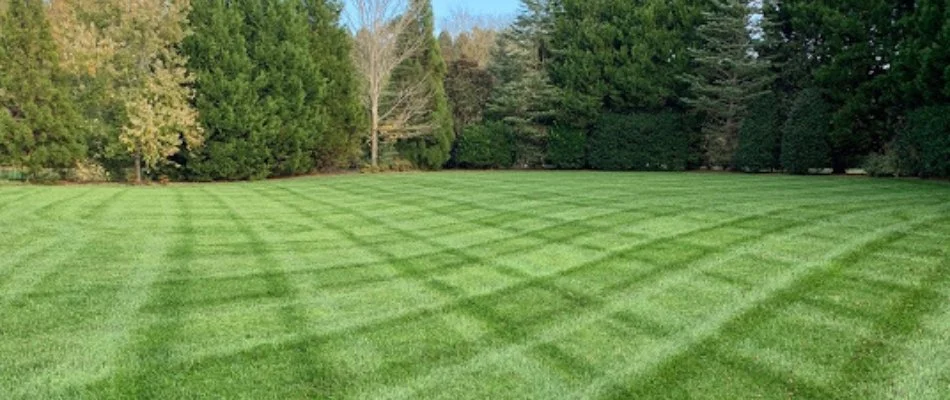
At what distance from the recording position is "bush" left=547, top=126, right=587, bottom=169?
24688 mm

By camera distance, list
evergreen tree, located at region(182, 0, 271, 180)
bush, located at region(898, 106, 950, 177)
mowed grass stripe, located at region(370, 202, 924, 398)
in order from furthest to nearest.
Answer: evergreen tree, located at region(182, 0, 271, 180)
bush, located at region(898, 106, 950, 177)
mowed grass stripe, located at region(370, 202, 924, 398)

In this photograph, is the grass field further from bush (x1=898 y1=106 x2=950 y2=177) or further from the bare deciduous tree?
the bare deciduous tree

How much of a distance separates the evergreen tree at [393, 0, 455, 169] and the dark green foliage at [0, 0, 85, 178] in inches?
478

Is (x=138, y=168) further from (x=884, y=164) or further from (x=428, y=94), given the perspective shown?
(x=884, y=164)

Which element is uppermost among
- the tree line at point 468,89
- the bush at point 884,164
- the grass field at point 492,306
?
the tree line at point 468,89


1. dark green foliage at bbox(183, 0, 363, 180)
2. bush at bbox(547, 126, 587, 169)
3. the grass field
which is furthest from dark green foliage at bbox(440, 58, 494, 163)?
the grass field

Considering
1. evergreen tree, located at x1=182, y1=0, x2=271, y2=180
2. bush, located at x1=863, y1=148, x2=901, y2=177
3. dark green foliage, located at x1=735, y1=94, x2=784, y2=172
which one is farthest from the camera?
dark green foliage, located at x1=735, y1=94, x2=784, y2=172

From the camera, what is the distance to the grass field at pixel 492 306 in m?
3.11

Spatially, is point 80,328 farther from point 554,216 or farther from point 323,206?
point 323,206

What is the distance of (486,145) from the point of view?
26016 mm

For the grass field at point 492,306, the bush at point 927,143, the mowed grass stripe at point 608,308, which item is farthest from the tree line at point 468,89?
the mowed grass stripe at point 608,308

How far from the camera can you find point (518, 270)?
552 cm

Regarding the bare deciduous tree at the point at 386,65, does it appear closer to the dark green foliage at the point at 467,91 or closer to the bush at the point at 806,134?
the dark green foliage at the point at 467,91

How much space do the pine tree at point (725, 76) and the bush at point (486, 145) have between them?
7940 mm
